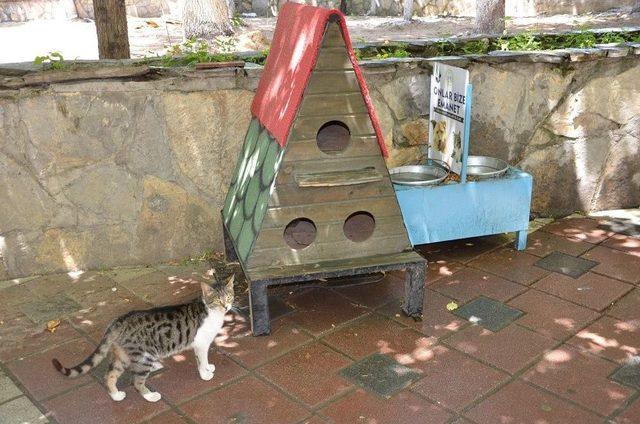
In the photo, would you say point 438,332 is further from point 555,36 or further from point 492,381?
point 555,36

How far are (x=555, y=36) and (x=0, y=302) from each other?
6.08 meters

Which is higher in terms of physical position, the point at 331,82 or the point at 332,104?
the point at 331,82

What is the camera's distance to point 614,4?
67.9 feet

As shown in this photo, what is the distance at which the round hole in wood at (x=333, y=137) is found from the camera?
485 cm

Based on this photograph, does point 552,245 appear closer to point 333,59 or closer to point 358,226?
point 358,226

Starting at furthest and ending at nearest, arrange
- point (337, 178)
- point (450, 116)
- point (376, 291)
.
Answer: point (450, 116) → point (376, 291) → point (337, 178)

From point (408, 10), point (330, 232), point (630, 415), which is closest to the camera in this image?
point (630, 415)

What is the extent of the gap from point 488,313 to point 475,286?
45 cm

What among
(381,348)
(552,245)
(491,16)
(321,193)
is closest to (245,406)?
(381,348)

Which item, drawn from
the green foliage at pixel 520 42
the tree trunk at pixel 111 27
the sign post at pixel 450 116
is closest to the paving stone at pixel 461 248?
the sign post at pixel 450 116

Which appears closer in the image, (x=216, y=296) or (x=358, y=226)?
(x=216, y=296)

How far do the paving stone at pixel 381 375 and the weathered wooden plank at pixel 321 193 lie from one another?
1092mm

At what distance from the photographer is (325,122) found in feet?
13.5

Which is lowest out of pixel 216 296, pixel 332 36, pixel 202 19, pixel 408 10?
pixel 216 296
